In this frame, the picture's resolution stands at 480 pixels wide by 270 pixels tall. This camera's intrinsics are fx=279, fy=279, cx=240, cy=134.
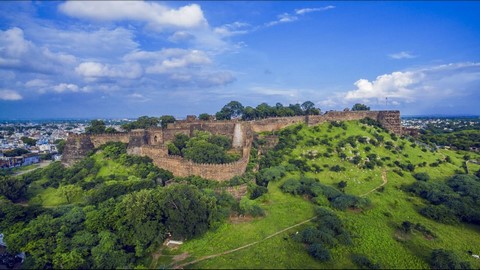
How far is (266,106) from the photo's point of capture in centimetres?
6762

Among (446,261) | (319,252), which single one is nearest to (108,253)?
(319,252)

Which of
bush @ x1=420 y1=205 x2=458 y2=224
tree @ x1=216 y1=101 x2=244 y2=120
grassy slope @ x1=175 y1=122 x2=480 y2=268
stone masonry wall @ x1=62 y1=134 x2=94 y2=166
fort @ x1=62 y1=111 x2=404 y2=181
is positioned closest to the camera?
grassy slope @ x1=175 y1=122 x2=480 y2=268

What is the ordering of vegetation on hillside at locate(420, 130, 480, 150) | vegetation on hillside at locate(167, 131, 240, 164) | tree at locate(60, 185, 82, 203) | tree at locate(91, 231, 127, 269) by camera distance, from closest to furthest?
1. tree at locate(91, 231, 127, 269)
2. tree at locate(60, 185, 82, 203)
3. vegetation on hillside at locate(167, 131, 240, 164)
4. vegetation on hillside at locate(420, 130, 480, 150)

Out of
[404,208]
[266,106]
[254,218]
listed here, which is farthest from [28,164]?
[404,208]

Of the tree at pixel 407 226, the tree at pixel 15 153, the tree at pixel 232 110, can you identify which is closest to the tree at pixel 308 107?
the tree at pixel 232 110

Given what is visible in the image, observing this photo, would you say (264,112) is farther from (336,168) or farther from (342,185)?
(342,185)

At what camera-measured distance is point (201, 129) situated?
5419 centimetres

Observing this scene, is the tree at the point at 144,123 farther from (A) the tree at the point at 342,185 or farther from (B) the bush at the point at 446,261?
(B) the bush at the point at 446,261

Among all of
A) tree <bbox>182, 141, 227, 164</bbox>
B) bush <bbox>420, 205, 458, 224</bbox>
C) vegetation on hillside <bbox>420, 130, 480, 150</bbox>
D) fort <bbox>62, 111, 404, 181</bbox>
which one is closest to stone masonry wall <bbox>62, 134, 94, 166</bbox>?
fort <bbox>62, 111, 404, 181</bbox>

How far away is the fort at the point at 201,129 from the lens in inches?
1476

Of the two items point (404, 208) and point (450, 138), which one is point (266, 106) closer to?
point (404, 208)

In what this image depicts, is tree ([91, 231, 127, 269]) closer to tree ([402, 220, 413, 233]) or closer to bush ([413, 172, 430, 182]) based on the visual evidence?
tree ([402, 220, 413, 233])

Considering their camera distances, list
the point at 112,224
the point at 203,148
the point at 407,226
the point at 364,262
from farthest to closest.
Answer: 1. the point at 203,148
2. the point at 407,226
3. the point at 112,224
4. the point at 364,262

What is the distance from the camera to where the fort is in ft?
123
